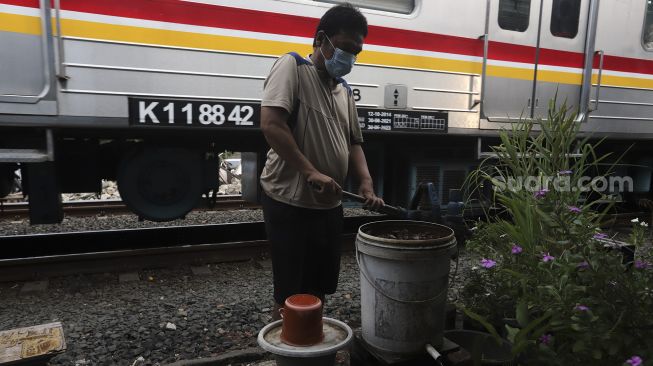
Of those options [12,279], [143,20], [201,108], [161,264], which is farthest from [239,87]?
[12,279]

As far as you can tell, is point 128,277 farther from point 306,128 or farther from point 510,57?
point 510,57

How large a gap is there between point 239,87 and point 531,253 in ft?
8.41

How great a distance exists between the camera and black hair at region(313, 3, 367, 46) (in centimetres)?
219

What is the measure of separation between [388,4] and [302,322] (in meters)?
3.32

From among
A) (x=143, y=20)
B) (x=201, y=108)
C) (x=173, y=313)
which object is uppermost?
(x=143, y=20)

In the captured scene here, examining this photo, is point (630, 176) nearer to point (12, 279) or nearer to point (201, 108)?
point (201, 108)

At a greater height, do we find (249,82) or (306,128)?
(249,82)

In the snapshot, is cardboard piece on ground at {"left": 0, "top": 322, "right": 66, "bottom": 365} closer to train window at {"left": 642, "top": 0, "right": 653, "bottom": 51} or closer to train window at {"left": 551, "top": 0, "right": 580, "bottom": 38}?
train window at {"left": 551, "top": 0, "right": 580, "bottom": 38}

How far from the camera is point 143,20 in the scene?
3465 millimetres

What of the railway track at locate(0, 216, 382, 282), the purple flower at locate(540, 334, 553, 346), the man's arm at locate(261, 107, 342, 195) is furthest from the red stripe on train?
the purple flower at locate(540, 334, 553, 346)

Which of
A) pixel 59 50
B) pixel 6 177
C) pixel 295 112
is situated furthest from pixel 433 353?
pixel 6 177

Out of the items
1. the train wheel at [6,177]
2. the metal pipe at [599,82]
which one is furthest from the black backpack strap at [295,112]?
the metal pipe at [599,82]

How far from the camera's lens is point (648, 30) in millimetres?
5527

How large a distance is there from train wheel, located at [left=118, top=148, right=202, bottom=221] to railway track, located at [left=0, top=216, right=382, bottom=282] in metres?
0.44
